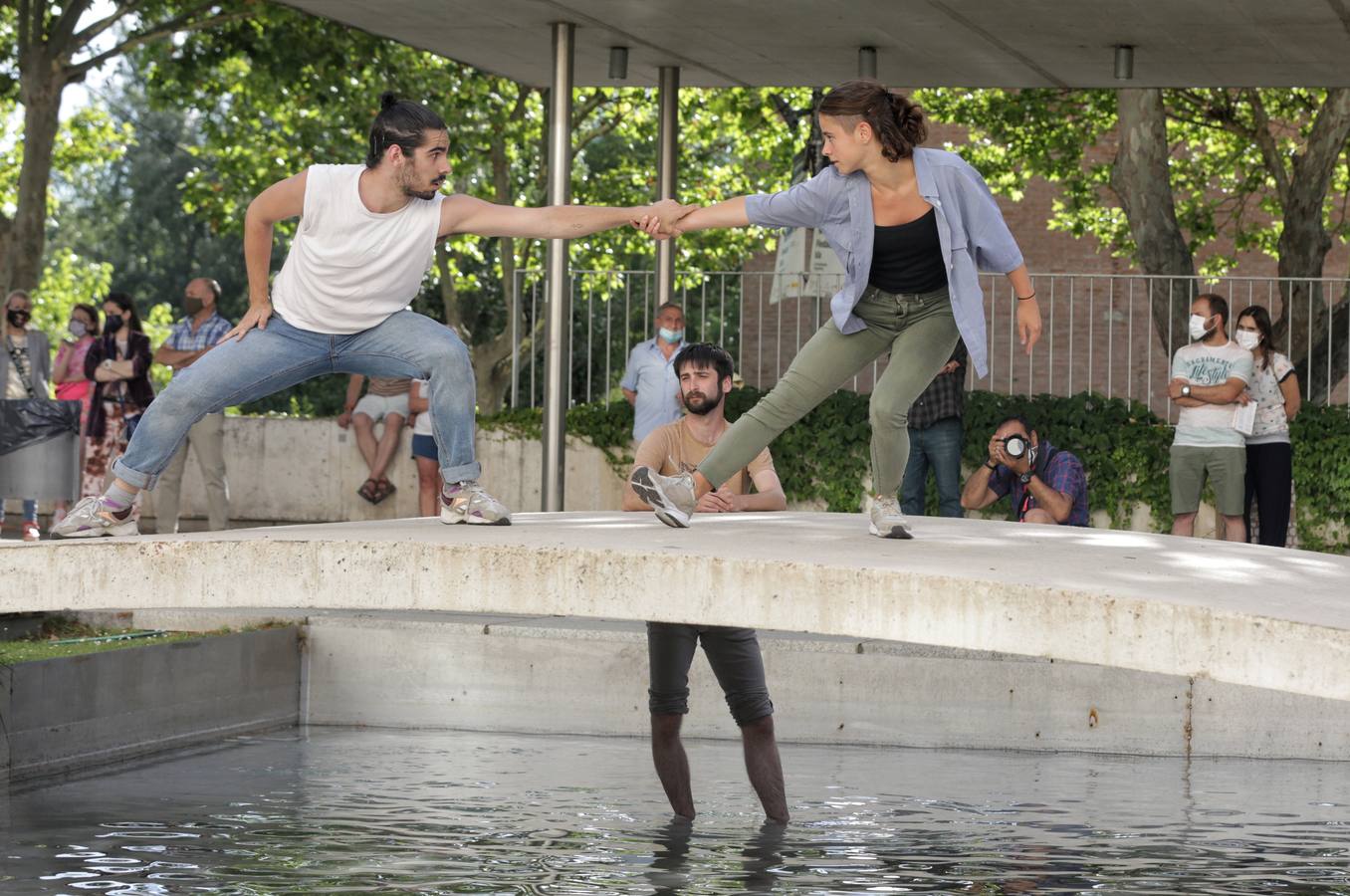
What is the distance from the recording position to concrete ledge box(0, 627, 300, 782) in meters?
9.48

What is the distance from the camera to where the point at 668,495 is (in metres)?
8.09

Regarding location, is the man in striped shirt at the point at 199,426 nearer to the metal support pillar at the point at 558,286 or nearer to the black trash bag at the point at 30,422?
the black trash bag at the point at 30,422

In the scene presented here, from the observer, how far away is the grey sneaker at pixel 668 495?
8.03 meters

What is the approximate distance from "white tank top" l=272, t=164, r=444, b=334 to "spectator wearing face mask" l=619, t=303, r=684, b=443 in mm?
7588

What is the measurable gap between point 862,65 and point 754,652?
8.37 metres

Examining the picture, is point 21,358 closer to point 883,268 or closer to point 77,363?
point 77,363

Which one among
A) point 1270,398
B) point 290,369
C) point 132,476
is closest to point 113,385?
point 132,476

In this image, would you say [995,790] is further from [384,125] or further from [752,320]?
[752,320]

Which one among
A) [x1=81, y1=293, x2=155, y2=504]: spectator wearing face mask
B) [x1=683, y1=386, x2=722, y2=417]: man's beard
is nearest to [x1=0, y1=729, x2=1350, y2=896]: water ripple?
[x1=683, y1=386, x2=722, y2=417]: man's beard

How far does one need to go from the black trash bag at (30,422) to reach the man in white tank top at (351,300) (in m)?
6.77

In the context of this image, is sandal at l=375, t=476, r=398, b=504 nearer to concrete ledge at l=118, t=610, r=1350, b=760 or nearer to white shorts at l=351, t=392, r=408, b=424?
white shorts at l=351, t=392, r=408, b=424

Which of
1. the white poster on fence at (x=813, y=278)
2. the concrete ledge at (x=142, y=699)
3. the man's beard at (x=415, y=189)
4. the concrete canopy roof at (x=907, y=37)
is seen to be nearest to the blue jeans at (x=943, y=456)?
the white poster on fence at (x=813, y=278)

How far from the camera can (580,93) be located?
31.2m

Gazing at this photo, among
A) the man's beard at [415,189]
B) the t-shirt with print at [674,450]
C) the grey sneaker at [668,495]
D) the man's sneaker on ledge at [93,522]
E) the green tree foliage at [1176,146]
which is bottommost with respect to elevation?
the man's sneaker on ledge at [93,522]
